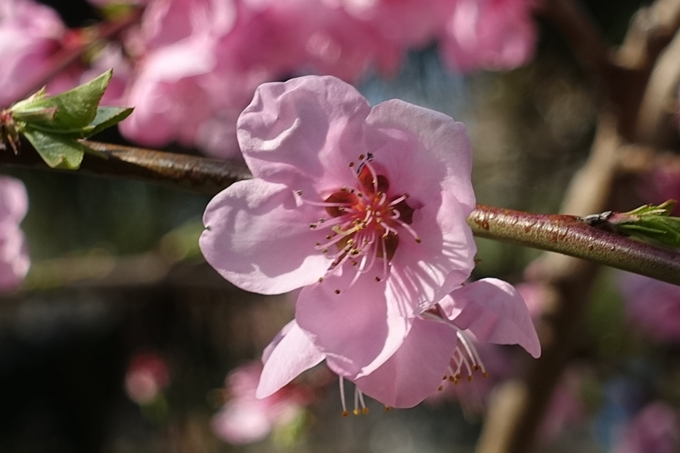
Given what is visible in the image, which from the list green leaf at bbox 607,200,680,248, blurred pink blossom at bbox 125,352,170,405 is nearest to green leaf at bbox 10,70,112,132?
green leaf at bbox 607,200,680,248

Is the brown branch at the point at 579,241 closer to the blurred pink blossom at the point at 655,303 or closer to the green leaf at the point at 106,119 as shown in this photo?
the green leaf at the point at 106,119

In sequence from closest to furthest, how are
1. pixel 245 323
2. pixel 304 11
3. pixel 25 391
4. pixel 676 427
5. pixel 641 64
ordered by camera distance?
pixel 304 11 → pixel 641 64 → pixel 676 427 → pixel 245 323 → pixel 25 391

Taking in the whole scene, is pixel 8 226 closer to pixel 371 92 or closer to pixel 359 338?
pixel 359 338

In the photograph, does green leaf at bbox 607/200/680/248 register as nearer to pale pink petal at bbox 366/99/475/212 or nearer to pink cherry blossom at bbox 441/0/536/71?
pale pink petal at bbox 366/99/475/212

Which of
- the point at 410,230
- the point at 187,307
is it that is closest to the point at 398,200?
the point at 410,230

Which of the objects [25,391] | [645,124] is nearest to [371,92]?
[645,124]
